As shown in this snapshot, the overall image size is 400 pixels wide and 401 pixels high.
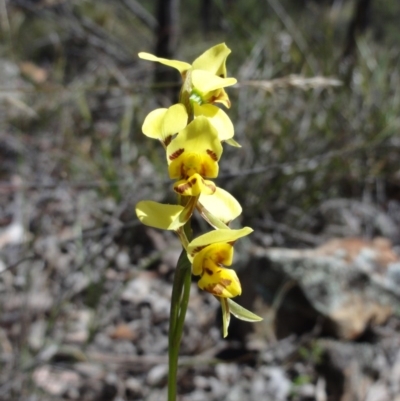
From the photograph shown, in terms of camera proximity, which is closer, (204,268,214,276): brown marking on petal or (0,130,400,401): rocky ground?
(204,268,214,276): brown marking on petal

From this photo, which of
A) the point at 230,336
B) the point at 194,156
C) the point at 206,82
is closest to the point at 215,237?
the point at 194,156

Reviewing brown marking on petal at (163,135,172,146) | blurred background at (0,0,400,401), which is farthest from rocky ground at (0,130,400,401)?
brown marking on petal at (163,135,172,146)

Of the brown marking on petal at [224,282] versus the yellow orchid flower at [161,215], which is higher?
the yellow orchid flower at [161,215]

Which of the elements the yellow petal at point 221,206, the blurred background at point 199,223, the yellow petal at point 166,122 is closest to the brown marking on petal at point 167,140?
the yellow petal at point 166,122

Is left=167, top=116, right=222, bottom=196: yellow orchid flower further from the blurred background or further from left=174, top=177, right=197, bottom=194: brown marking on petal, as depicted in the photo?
the blurred background

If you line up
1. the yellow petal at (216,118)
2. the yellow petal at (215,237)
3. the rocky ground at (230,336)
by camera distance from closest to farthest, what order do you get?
the yellow petal at (215,237)
the yellow petal at (216,118)
the rocky ground at (230,336)

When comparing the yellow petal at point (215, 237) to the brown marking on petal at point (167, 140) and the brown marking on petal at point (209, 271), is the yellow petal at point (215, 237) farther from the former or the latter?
the brown marking on petal at point (167, 140)

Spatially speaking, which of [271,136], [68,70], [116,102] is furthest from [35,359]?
[68,70]
